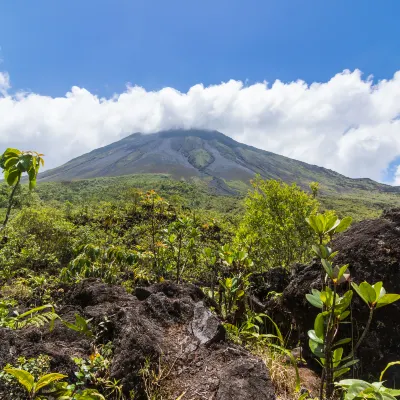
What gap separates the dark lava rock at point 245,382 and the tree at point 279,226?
6.51 metres

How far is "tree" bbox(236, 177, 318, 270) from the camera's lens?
8906 mm

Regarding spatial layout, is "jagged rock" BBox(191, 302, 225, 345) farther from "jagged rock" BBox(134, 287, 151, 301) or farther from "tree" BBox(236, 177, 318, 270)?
"tree" BBox(236, 177, 318, 270)

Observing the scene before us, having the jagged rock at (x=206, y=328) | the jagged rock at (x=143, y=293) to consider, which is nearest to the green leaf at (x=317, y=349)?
the jagged rock at (x=206, y=328)

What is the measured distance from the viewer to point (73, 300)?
→ 12.1ft

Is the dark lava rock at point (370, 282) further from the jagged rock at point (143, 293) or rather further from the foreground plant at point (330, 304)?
the jagged rock at point (143, 293)

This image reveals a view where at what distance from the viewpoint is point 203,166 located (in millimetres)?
163500

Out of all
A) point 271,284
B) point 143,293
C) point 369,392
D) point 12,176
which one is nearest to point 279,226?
point 271,284

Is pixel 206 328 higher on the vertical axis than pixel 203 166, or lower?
lower

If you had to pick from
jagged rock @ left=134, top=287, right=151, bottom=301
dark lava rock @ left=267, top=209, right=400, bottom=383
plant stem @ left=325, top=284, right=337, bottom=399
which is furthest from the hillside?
plant stem @ left=325, top=284, right=337, bottom=399

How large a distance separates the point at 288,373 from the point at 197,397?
3.27 feet

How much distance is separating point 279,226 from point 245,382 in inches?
282

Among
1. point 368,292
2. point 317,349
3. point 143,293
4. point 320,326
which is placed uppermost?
point 368,292

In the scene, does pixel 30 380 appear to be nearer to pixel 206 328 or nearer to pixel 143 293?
pixel 206 328

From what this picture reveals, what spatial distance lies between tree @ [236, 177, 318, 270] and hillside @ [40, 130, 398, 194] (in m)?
111
